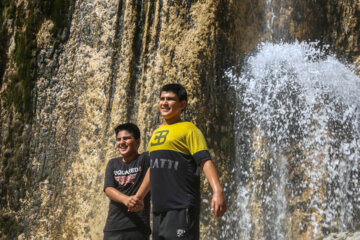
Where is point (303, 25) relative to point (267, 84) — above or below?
above

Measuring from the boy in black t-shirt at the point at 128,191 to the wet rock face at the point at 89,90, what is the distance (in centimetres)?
A: 149

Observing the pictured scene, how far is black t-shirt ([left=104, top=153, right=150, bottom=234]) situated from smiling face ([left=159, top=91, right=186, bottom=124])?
1.87ft

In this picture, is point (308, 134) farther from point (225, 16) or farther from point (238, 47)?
point (225, 16)

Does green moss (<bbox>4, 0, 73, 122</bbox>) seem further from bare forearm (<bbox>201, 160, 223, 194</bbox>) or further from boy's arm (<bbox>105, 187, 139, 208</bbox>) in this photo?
bare forearm (<bbox>201, 160, 223, 194</bbox>)

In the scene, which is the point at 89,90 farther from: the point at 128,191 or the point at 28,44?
the point at 128,191

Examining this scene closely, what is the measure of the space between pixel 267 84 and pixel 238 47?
2.26ft

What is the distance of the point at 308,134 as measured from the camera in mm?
6246

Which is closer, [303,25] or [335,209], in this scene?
[335,209]

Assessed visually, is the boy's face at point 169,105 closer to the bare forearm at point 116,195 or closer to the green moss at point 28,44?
the bare forearm at point 116,195

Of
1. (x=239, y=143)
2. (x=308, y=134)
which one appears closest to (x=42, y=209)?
(x=239, y=143)

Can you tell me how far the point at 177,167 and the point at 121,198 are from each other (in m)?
0.59

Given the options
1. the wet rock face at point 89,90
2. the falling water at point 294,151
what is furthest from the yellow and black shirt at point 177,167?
the falling water at point 294,151

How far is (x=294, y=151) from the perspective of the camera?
6.17 m

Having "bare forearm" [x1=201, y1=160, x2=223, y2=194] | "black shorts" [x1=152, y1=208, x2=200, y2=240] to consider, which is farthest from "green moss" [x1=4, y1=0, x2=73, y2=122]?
"bare forearm" [x1=201, y1=160, x2=223, y2=194]
